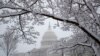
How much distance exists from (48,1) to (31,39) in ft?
9.16

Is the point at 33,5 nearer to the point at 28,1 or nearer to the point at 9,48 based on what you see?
the point at 28,1

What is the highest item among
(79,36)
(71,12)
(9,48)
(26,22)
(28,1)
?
(28,1)

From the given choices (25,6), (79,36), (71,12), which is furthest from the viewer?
(79,36)

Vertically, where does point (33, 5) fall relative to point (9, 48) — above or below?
above

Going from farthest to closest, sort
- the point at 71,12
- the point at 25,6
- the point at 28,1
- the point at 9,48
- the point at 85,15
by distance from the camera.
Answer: the point at 9,48, the point at 85,15, the point at 71,12, the point at 28,1, the point at 25,6

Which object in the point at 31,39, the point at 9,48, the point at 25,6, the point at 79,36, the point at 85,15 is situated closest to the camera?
the point at 25,6

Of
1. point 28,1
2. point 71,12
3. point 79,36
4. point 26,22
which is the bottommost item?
point 79,36

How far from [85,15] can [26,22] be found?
3.43 m

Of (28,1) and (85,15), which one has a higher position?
(28,1)

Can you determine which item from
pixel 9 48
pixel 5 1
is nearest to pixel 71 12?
pixel 5 1

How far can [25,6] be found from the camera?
7.74 m

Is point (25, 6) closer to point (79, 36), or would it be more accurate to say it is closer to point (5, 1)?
point (5, 1)

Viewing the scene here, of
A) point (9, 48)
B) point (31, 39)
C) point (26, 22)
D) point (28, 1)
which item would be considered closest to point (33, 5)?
point (28, 1)

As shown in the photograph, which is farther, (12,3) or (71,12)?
(71,12)
